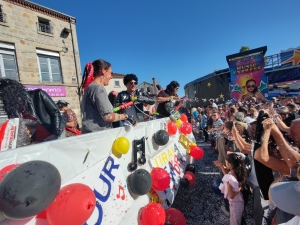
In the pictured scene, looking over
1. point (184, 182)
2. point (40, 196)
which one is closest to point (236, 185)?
point (184, 182)

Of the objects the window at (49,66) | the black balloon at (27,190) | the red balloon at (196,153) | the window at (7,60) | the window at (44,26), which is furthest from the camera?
the window at (44,26)

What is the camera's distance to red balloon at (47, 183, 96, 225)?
100 cm

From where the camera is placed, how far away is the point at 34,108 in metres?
1.80

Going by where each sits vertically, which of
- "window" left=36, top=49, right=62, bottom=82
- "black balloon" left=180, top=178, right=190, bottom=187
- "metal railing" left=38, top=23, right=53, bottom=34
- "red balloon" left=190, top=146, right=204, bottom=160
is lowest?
"black balloon" left=180, top=178, right=190, bottom=187

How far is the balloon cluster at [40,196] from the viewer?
2.62 ft

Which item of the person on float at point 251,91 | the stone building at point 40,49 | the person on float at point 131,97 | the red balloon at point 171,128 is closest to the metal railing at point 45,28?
the stone building at point 40,49

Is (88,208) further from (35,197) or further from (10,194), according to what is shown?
(10,194)

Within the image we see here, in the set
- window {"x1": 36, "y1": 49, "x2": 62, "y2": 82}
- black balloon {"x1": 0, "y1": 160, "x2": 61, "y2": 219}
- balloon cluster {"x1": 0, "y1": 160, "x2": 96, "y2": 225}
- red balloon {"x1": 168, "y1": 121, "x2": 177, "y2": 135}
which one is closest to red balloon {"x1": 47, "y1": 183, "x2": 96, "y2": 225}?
balloon cluster {"x1": 0, "y1": 160, "x2": 96, "y2": 225}

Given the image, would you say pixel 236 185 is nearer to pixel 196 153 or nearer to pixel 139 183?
pixel 139 183

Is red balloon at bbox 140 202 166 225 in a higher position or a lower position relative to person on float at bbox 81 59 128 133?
lower

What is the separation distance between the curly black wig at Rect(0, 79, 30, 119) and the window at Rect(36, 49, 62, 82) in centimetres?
1100

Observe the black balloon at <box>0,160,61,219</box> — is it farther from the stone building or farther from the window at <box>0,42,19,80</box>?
the window at <box>0,42,19,80</box>

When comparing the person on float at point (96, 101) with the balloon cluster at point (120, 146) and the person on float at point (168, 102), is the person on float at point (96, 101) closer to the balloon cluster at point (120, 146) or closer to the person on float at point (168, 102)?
the balloon cluster at point (120, 146)

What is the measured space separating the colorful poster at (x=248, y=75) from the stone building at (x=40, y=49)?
39.7ft
